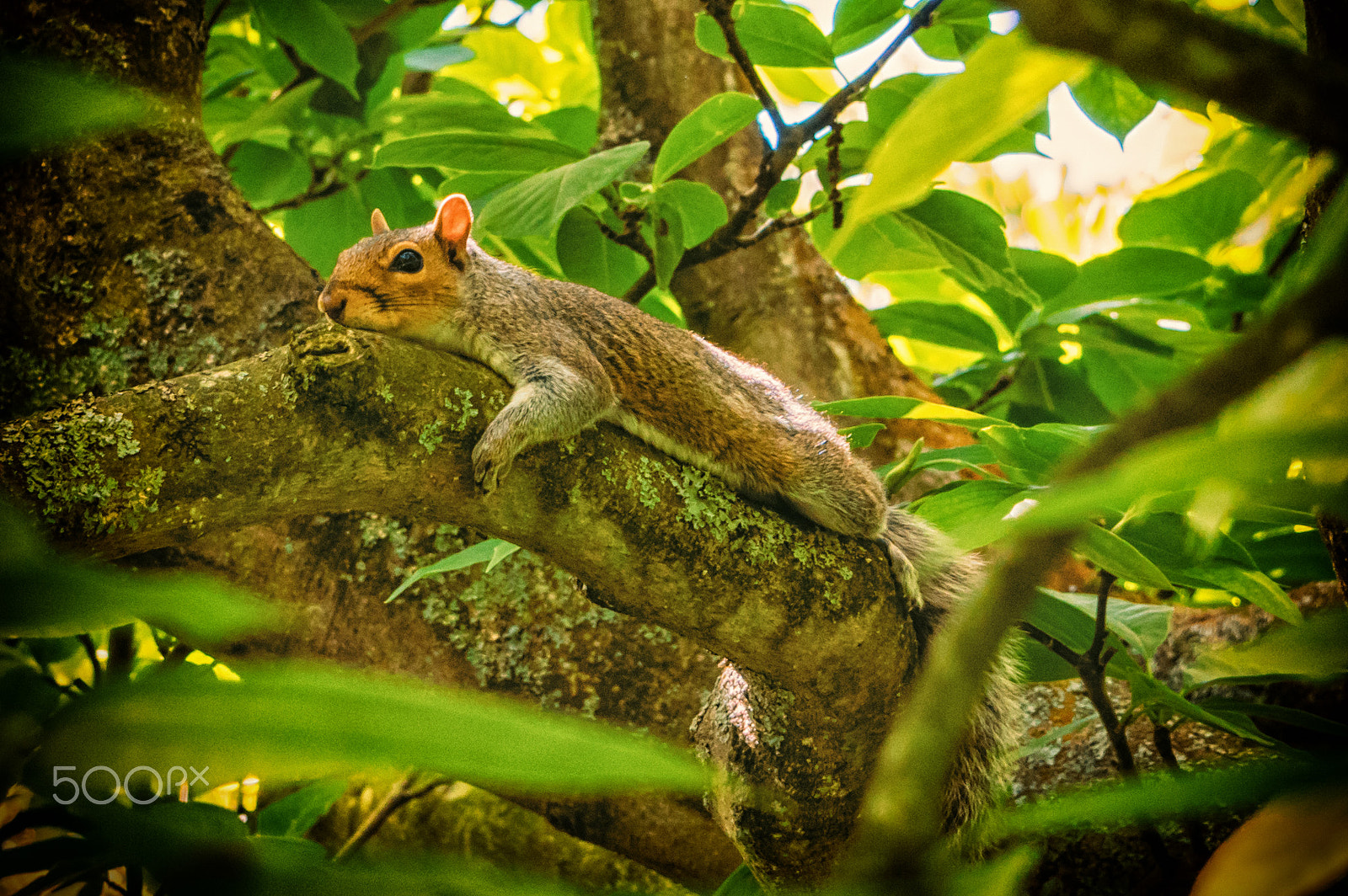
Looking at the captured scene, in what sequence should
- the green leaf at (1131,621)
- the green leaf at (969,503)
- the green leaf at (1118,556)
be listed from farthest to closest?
the green leaf at (1131,621) < the green leaf at (969,503) < the green leaf at (1118,556)

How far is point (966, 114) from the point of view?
31cm

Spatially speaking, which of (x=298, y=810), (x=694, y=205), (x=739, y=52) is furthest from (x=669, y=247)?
(x=298, y=810)

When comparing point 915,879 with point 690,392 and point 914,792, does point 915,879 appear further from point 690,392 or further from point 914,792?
point 690,392

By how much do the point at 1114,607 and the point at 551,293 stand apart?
4.19 ft

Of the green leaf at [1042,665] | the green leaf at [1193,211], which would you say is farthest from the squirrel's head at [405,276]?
the green leaf at [1193,211]

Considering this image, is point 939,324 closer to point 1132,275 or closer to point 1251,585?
point 1132,275

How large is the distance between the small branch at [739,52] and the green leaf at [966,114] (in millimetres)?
1262

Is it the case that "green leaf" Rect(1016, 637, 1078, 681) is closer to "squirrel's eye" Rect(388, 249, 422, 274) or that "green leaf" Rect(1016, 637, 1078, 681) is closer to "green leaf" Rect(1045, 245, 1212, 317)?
"green leaf" Rect(1045, 245, 1212, 317)

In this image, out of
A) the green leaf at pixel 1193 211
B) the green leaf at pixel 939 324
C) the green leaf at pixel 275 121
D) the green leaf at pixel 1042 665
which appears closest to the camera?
the green leaf at pixel 1042 665

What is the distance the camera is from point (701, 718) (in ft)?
4.88

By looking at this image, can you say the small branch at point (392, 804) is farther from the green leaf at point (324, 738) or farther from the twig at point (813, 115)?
the green leaf at point (324, 738)

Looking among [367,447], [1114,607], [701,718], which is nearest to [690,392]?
[701,718]

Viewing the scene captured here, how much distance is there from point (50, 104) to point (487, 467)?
846 mm

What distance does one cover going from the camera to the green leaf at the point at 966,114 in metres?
0.30
